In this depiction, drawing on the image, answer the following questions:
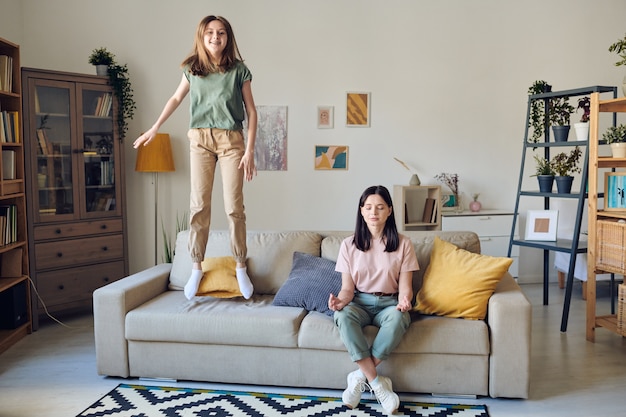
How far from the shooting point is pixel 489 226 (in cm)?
525

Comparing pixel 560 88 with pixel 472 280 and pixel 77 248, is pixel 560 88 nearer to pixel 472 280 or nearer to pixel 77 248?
pixel 472 280

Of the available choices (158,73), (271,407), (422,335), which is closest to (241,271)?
(271,407)

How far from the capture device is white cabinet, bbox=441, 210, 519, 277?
521cm

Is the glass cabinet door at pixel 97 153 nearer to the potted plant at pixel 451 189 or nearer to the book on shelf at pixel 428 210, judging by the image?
the book on shelf at pixel 428 210

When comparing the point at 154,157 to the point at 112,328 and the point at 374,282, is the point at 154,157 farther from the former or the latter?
the point at 374,282

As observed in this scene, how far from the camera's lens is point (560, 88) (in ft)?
18.2

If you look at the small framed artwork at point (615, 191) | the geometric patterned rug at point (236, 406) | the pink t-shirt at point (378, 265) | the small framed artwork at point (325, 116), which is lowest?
the geometric patterned rug at point (236, 406)

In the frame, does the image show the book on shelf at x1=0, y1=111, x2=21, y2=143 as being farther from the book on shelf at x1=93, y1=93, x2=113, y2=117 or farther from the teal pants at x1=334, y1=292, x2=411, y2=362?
the teal pants at x1=334, y1=292, x2=411, y2=362

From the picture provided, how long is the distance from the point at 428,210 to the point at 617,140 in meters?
1.86

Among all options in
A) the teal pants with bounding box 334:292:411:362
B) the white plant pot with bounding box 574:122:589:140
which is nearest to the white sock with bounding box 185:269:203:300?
the teal pants with bounding box 334:292:411:362

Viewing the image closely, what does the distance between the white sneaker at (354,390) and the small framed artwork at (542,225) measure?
242 centimetres

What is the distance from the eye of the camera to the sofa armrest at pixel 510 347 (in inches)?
107

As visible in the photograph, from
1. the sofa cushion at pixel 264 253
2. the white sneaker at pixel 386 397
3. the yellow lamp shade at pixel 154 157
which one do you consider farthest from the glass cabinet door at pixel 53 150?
the white sneaker at pixel 386 397

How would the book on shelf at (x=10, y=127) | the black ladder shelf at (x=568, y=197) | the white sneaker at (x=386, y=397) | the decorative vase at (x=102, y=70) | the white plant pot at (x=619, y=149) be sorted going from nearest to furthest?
the white sneaker at (x=386, y=397), the white plant pot at (x=619, y=149), the book on shelf at (x=10, y=127), the black ladder shelf at (x=568, y=197), the decorative vase at (x=102, y=70)
